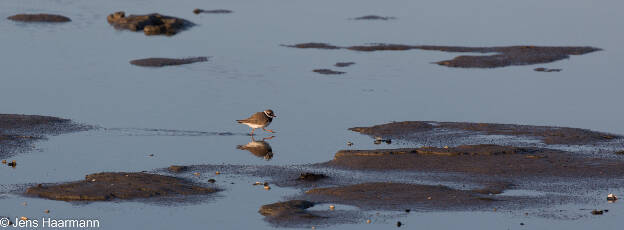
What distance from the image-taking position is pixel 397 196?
1702cm

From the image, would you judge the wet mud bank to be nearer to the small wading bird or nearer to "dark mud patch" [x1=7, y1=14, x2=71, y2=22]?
"dark mud patch" [x1=7, y1=14, x2=71, y2=22]

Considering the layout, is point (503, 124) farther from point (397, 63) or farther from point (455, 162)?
point (397, 63)

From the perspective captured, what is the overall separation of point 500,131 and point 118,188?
8.64 meters

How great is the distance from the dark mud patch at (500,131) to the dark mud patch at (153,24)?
60.0ft

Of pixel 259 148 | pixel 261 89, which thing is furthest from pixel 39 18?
pixel 259 148

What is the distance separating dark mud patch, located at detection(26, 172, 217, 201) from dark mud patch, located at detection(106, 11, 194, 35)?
22097mm

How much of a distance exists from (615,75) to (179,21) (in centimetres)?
1680

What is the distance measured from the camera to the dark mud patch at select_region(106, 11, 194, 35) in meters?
39.7

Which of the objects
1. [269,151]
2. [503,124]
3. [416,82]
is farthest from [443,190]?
[416,82]

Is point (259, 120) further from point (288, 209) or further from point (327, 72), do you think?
point (327, 72)

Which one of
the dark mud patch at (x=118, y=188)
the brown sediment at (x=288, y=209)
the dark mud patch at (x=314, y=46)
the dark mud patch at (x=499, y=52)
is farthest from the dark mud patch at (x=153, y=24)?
the brown sediment at (x=288, y=209)

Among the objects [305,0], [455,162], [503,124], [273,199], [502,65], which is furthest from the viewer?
[305,0]

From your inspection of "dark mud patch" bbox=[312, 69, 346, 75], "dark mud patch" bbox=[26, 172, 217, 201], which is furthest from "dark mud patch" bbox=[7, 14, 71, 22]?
"dark mud patch" bbox=[26, 172, 217, 201]

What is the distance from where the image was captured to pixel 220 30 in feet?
132
